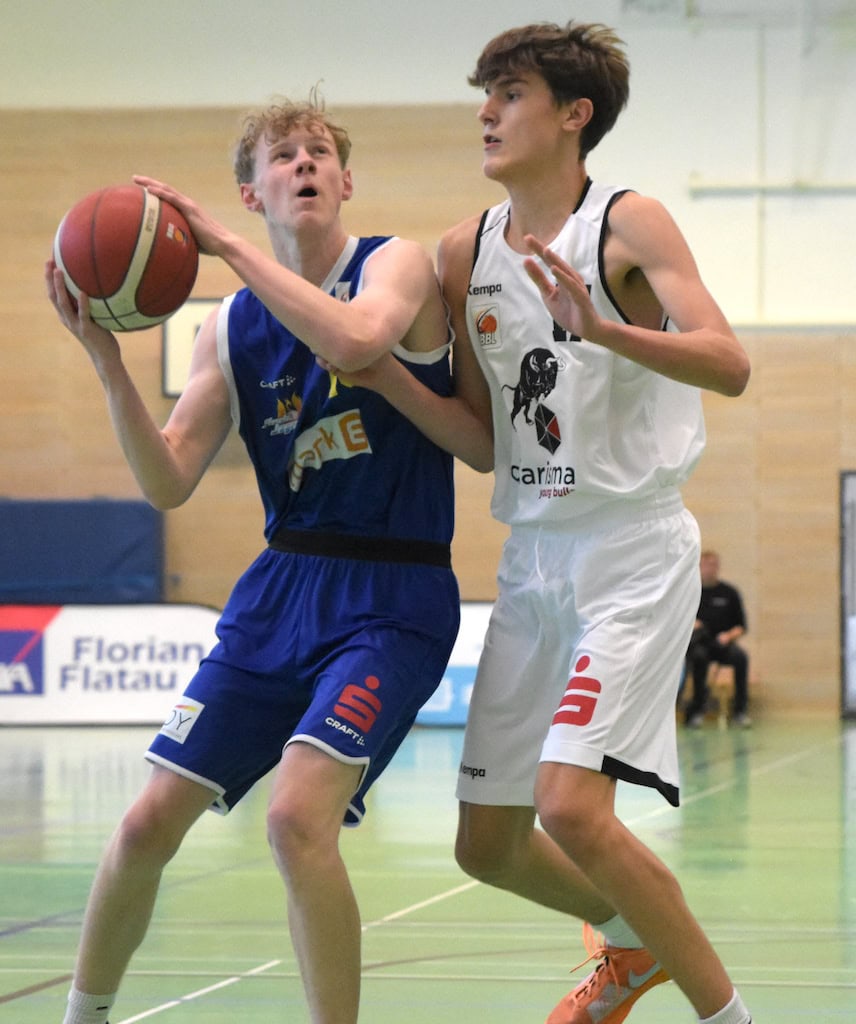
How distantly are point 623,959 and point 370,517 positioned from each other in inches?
43.5

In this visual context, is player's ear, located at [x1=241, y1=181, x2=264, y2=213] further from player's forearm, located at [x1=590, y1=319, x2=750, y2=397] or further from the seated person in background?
the seated person in background

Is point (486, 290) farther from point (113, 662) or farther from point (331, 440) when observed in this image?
point (113, 662)

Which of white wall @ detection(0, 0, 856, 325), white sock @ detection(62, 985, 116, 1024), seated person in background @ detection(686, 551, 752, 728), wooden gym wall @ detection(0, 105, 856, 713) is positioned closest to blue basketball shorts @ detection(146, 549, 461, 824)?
white sock @ detection(62, 985, 116, 1024)

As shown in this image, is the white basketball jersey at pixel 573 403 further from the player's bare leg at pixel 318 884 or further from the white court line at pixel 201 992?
the white court line at pixel 201 992

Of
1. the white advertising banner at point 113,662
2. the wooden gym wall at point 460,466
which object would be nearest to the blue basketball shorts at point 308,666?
the white advertising banner at point 113,662

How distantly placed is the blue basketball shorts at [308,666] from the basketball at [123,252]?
0.61 meters

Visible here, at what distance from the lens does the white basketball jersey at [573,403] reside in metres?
3.20

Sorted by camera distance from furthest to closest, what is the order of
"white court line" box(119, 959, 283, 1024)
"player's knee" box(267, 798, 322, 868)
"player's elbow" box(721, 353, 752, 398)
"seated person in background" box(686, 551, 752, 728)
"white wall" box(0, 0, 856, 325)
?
"white wall" box(0, 0, 856, 325), "seated person in background" box(686, 551, 752, 728), "white court line" box(119, 959, 283, 1024), "player's elbow" box(721, 353, 752, 398), "player's knee" box(267, 798, 322, 868)

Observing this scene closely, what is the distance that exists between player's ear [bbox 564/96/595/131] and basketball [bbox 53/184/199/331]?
813mm

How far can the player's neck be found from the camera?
10.9 ft

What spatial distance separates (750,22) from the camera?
15.6 metres

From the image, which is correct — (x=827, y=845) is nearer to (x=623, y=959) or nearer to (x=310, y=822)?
(x=623, y=959)

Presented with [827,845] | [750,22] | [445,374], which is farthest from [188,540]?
[445,374]

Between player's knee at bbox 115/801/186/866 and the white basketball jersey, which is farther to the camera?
the white basketball jersey
